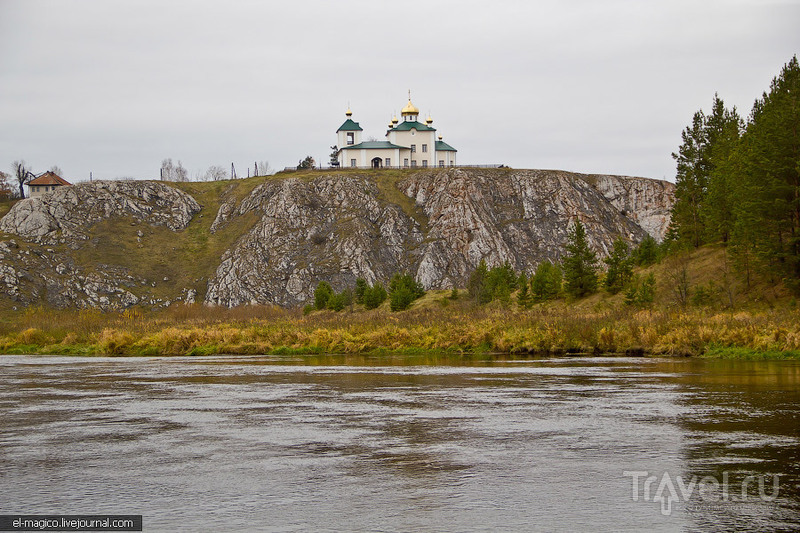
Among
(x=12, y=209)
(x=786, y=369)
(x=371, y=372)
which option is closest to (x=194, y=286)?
(x=12, y=209)

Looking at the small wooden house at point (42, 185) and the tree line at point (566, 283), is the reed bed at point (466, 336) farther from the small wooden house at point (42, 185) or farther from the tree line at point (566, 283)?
the small wooden house at point (42, 185)

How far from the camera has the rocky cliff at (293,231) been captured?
406 feet

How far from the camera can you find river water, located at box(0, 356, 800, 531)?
10906mm

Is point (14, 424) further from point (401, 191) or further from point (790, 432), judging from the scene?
point (401, 191)

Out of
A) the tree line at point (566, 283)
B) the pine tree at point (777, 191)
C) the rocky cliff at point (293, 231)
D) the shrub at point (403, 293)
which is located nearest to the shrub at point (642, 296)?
the tree line at point (566, 283)

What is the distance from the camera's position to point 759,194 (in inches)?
1970

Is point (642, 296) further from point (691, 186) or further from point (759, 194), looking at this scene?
point (691, 186)

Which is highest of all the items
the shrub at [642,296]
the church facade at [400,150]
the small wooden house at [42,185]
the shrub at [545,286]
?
the church facade at [400,150]

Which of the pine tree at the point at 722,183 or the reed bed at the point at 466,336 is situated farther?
the pine tree at the point at 722,183

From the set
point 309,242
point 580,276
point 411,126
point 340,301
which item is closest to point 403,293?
point 340,301

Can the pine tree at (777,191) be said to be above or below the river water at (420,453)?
above

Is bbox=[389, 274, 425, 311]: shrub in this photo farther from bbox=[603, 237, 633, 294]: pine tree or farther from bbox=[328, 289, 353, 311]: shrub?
bbox=[603, 237, 633, 294]: pine tree

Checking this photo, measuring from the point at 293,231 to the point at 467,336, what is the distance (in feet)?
319

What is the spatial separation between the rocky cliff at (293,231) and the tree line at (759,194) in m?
61.7
